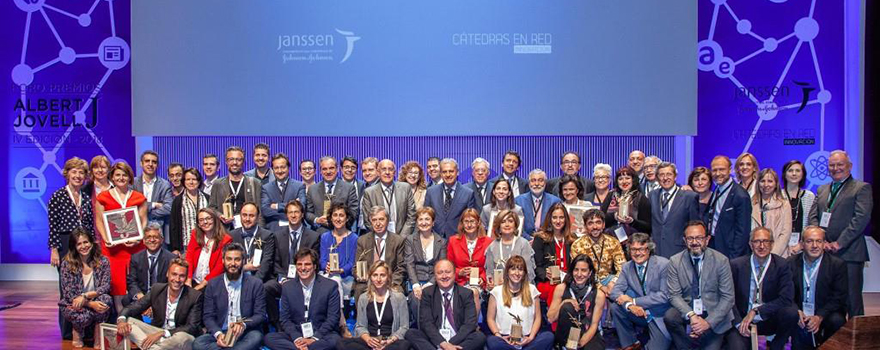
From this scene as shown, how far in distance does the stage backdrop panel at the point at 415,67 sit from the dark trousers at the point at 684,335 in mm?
2939

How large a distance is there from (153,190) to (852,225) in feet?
20.2

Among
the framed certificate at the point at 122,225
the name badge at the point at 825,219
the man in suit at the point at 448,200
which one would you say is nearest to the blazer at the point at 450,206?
the man in suit at the point at 448,200

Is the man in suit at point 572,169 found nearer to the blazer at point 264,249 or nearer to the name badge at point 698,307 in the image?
the name badge at point 698,307

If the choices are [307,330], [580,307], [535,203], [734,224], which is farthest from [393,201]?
[734,224]

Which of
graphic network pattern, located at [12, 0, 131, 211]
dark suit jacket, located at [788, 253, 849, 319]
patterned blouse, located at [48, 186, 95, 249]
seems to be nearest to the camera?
dark suit jacket, located at [788, 253, 849, 319]

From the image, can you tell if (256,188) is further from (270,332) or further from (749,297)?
(749,297)

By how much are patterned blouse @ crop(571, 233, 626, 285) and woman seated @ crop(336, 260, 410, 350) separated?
1483 mm

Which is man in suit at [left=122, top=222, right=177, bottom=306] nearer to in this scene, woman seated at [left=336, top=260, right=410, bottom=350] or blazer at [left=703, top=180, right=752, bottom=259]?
woman seated at [left=336, top=260, right=410, bottom=350]

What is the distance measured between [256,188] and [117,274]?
1.39 meters

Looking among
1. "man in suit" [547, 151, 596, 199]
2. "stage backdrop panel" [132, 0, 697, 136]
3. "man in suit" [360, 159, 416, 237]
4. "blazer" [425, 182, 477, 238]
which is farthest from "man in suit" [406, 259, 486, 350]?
"stage backdrop panel" [132, 0, 697, 136]

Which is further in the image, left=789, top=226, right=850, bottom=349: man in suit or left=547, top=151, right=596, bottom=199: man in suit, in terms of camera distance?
left=547, top=151, right=596, bottom=199: man in suit

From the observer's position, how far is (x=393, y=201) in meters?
7.01

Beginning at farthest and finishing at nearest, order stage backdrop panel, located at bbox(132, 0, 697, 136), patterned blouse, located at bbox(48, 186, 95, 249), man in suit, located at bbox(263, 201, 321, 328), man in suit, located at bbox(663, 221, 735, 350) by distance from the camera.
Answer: stage backdrop panel, located at bbox(132, 0, 697, 136) < patterned blouse, located at bbox(48, 186, 95, 249) < man in suit, located at bbox(263, 201, 321, 328) < man in suit, located at bbox(663, 221, 735, 350)

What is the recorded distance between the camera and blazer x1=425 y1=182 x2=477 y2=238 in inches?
270
